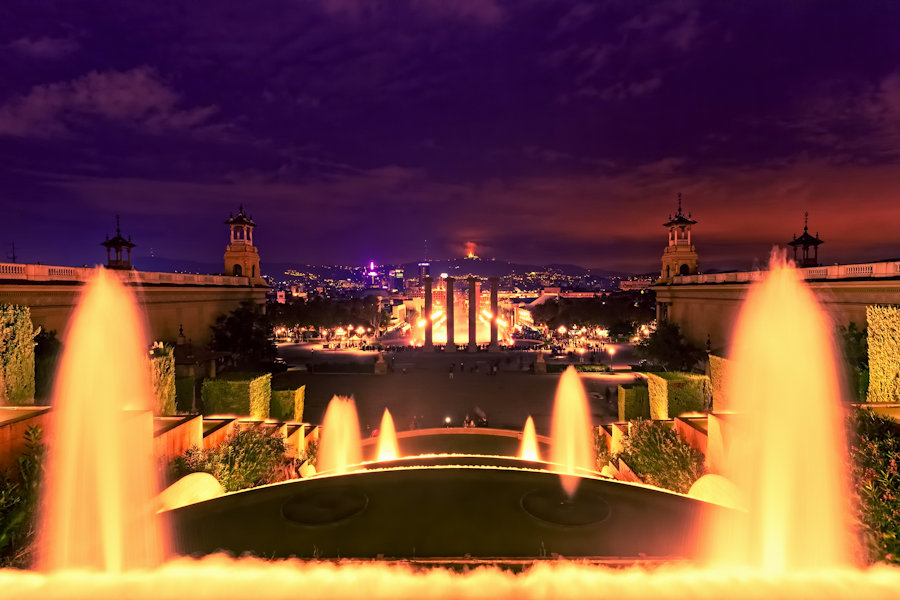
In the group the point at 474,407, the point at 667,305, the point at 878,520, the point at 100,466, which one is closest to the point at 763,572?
the point at 878,520

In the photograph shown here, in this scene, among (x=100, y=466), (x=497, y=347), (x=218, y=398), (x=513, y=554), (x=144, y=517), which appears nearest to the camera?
(x=513, y=554)

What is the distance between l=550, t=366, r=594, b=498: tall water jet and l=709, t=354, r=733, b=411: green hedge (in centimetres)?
475

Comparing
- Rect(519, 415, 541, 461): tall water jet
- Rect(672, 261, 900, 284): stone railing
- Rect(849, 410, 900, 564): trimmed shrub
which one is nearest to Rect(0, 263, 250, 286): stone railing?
Rect(519, 415, 541, 461): tall water jet

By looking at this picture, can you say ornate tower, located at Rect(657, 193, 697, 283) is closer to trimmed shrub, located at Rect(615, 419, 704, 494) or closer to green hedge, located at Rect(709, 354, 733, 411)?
green hedge, located at Rect(709, 354, 733, 411)

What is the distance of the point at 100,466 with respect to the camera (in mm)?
8242

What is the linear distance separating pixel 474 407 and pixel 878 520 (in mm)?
17691

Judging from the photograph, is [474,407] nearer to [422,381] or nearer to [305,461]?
[422,381]

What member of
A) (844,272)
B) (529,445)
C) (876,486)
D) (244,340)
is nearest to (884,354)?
(876,486)

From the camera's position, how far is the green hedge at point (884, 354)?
14.0 metres

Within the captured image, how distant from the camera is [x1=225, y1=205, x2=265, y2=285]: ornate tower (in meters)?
45.0

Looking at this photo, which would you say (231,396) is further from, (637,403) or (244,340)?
(244,340)

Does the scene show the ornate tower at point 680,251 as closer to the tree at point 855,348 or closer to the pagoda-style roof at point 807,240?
the pagoda-style roof at point 807,240

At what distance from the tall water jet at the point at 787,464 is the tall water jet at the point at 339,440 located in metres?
9.80

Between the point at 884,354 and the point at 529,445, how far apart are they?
36.5 ft
